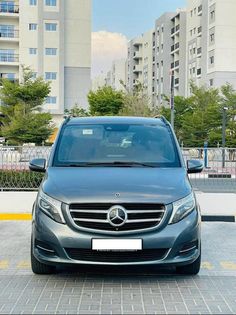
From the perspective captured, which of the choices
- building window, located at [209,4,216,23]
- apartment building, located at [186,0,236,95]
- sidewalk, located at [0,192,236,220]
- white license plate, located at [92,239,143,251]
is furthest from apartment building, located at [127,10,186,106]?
white license plate, located at [92,239,143,251]

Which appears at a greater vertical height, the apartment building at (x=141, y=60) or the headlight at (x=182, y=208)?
the apartment building at (x=141, y=60)

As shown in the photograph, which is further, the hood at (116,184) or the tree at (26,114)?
the tree at (26,114)

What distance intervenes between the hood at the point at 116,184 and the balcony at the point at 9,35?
5391cm

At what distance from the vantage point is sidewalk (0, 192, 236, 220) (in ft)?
32.6

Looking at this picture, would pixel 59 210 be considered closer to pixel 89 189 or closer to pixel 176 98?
pixel 89 189

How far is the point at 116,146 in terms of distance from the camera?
6125 millimetres

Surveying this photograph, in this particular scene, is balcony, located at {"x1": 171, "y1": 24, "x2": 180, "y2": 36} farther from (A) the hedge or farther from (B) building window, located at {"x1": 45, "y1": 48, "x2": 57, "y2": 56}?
(A) the hedge

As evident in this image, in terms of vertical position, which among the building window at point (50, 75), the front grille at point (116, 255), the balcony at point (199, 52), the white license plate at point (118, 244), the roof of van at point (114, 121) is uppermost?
the balcony at point (199, 52)

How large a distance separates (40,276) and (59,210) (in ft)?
3.61

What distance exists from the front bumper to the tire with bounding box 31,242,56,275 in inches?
15.9

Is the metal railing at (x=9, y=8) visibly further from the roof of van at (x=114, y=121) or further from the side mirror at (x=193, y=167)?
the side mirror at (x=193, y=167)

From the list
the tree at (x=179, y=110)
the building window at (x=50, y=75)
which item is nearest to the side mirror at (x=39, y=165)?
the tree at (x=179, y=110)

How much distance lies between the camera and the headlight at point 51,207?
16.2 feet

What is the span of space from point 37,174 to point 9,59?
49.0 meters
